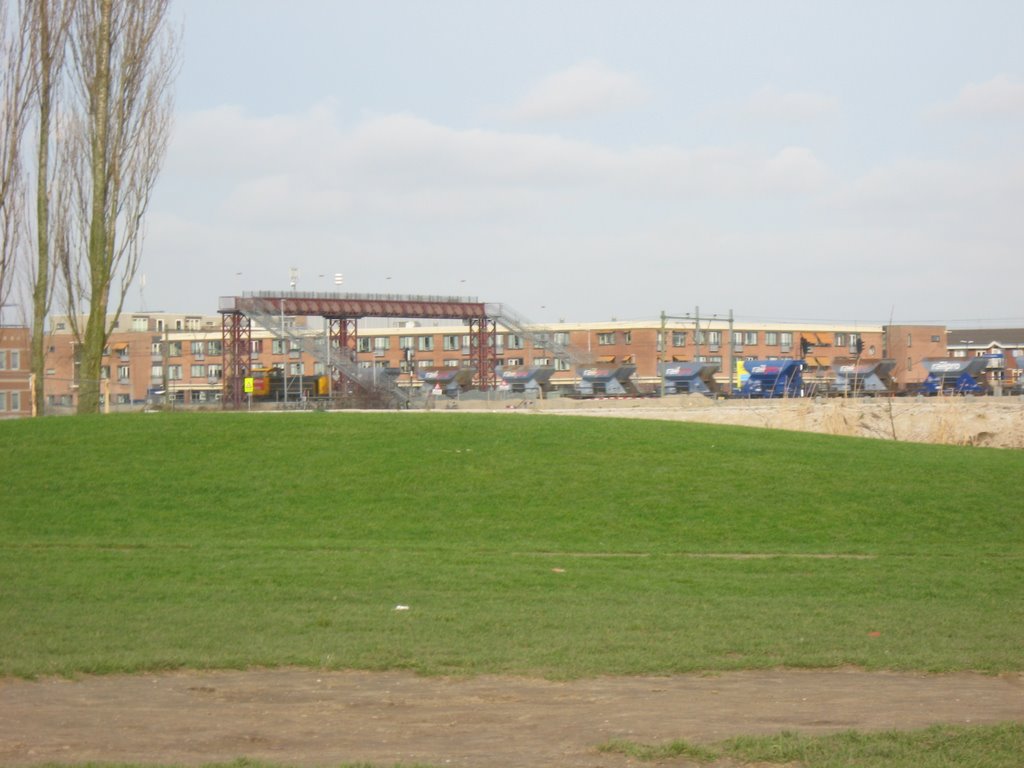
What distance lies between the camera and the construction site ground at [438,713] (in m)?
7.36

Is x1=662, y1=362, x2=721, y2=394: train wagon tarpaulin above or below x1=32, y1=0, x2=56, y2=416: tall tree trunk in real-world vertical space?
below

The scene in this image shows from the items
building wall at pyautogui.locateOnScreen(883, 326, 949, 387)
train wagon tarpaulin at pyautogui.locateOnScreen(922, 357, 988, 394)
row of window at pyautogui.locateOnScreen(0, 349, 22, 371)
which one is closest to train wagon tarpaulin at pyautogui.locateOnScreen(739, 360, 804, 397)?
train wagon tarpaulin at pyautogui.locateOnScreen(922, 357, 988, 394)

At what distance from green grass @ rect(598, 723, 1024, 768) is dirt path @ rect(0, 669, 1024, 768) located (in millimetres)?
245

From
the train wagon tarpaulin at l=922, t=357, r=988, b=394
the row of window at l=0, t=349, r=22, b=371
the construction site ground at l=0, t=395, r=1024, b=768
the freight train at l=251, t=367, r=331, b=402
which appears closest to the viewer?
the construction site ground at l=0, t=395, r=1024, b=768

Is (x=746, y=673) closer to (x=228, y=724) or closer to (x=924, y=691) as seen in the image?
(x=924, y=691)

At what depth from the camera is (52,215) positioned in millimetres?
37344

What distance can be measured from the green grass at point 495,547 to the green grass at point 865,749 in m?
2.26

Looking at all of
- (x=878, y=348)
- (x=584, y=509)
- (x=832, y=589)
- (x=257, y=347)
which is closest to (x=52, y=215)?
(x=584, y=509)

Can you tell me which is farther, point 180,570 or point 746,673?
point 180,570

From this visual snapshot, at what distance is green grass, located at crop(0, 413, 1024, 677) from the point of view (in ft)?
34.7

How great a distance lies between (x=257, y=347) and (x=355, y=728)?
349 ft

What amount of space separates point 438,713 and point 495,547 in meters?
9.04

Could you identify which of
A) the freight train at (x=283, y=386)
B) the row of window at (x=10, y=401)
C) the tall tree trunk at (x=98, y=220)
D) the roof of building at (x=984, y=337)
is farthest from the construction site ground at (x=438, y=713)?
the roof of building at (x=984, y=337)

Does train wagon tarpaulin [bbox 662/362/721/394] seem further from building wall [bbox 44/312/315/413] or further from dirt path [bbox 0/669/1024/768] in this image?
dirt path [bbox 0/669/1024/768]
